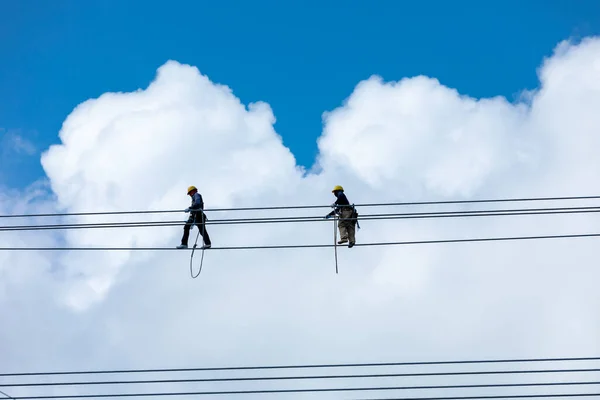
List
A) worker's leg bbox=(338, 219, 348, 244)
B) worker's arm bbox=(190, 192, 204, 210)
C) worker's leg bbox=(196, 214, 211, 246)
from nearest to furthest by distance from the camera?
worker's leg bbox=(196, 214, 211, 246)
worker's arm bbox=(190, 192, 204, 210)
worker's leg bbox=(338, 219, 348, 244)

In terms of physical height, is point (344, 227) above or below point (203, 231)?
above

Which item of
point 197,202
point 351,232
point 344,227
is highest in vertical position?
point 197,202

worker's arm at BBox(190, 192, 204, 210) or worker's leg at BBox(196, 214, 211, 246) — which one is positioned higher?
worker's arm at BBox(190, 192, 204, 210)

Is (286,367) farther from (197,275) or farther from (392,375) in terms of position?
(197,275)

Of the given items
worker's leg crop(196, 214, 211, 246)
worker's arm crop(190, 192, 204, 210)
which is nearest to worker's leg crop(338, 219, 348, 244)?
worker's leg crop(196, 214, 211, 246)

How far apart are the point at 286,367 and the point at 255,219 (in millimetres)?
5125

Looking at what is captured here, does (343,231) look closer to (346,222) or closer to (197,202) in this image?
(346,222)

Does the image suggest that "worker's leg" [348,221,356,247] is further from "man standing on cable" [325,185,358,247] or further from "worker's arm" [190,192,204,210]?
"worker's arm" [190,192,204,210]

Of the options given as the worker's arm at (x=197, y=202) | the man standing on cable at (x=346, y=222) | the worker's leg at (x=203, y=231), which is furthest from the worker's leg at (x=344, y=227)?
the worker's arm at (x=197, y=202)

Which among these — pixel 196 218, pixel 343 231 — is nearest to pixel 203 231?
pixel 196 218

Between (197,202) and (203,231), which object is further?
(197,202)

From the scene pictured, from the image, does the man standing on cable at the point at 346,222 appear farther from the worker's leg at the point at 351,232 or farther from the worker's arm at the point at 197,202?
the worker's arm at the point at 197,202

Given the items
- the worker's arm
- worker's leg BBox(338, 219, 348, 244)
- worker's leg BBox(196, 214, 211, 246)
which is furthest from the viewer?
worker's leg BBox(338, 219, 348, 244)

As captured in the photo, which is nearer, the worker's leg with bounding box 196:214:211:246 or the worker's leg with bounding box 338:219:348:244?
the worker's leg with bounding box 196:214:211:246
